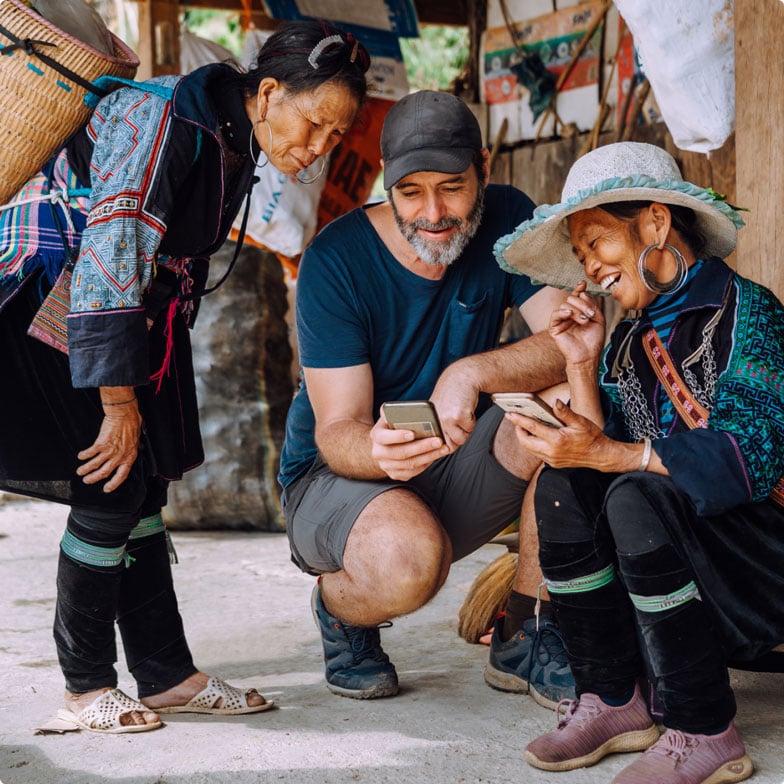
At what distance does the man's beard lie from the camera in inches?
115

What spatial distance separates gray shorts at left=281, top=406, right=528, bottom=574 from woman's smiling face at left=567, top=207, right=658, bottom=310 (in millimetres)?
691

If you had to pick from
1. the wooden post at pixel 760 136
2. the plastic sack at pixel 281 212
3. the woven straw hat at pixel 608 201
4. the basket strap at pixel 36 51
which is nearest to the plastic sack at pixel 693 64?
the wooden post at pixel 760 136

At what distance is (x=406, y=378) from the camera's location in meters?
3.06

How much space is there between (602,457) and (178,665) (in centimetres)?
128

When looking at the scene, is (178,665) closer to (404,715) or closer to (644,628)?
(404,715)

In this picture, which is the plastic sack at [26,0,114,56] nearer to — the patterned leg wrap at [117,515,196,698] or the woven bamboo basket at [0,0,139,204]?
the woven bamboo basket at [0,0,139,204]

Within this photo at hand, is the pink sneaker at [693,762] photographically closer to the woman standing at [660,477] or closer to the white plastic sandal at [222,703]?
the woman standing at [660,477]

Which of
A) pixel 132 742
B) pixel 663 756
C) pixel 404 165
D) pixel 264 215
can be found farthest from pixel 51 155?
pixel 264 215

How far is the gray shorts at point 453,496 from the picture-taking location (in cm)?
290

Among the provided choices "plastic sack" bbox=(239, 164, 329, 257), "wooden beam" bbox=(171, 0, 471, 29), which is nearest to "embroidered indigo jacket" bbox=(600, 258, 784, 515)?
"plastic sack" bbox=(239, 164, 329, 257)

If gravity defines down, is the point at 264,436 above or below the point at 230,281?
below

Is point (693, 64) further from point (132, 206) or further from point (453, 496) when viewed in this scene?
point (132, 206)

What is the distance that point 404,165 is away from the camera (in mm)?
2861

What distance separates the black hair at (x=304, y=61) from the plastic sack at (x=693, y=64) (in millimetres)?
1027
